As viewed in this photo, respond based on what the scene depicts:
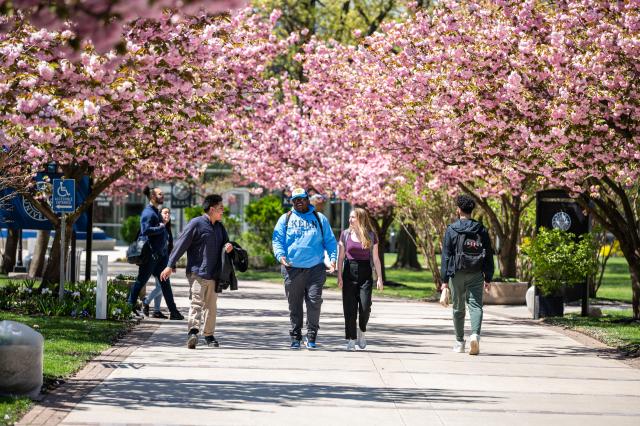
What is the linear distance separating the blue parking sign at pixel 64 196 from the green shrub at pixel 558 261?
8.27 metres

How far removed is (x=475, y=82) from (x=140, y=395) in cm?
868

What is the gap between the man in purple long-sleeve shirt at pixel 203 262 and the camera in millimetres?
14297

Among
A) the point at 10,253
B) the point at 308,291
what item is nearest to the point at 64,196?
the point at 308,291

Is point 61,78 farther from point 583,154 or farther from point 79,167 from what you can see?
point 79,167

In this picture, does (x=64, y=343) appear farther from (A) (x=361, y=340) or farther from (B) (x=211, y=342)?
A: (A) (x=361, y=340)

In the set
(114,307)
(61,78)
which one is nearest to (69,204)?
(114,307)

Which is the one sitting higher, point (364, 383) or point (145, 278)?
point (145, 278)

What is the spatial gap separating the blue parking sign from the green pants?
7.02 metres

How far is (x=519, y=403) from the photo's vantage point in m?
10.3

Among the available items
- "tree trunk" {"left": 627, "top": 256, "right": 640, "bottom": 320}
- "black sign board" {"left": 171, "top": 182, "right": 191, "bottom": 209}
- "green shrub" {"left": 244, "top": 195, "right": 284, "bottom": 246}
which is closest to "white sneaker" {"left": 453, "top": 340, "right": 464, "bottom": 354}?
"tree trunk" {"left": 627, "top": 256, "right": 640, "bottom": 320}

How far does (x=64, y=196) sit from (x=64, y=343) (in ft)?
17.7

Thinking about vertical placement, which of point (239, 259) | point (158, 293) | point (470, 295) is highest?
point (239, 259)

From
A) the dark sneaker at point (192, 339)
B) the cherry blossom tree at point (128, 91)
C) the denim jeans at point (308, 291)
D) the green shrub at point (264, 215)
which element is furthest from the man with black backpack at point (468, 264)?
the green shrub at point (264, 215)

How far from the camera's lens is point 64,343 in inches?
559
